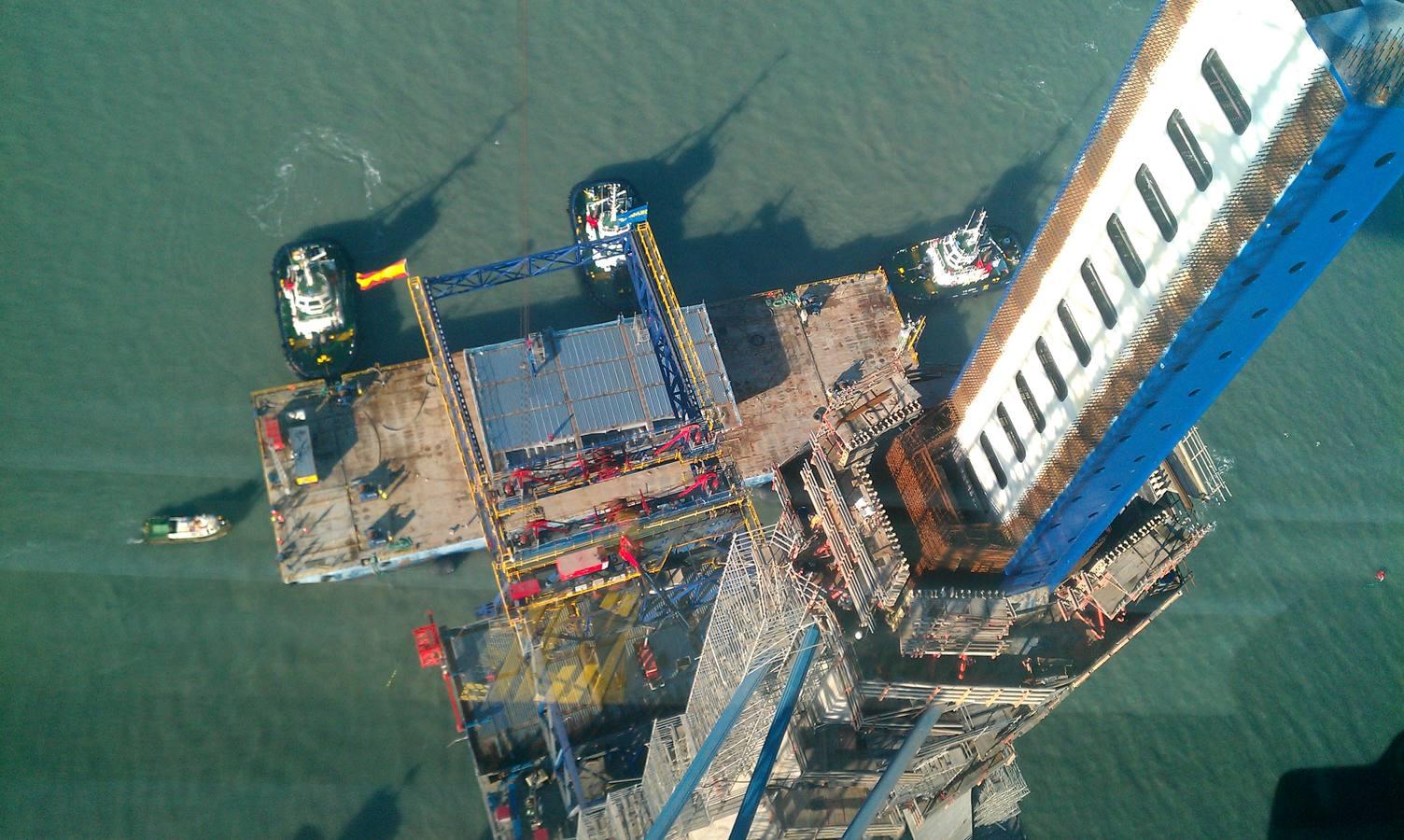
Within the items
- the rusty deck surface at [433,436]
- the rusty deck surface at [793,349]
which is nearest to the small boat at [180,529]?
the rusty deck surface at [433,436]

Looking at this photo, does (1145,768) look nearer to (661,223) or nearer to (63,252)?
(661,223)

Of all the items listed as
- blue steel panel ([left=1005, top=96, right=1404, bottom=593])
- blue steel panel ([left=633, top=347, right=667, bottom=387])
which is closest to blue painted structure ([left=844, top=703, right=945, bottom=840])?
blue steel panel ([left=1005, top=96, right=1404, bottom=593])

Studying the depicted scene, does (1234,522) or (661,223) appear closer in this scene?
(1234,522)

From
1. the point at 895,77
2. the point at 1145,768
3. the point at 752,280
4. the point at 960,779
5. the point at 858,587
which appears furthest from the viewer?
the point at 895,77

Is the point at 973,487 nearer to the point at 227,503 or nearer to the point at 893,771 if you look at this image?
the point at 893,771

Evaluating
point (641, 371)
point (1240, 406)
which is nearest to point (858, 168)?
point (641, 371)

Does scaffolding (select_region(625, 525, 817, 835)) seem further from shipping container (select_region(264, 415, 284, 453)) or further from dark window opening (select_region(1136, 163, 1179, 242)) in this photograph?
shipping container (select_region(264, 415, 284, 453))

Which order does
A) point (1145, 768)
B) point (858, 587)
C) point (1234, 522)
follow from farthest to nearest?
point (1234, 522), point (1145, 768), point (858, 587)

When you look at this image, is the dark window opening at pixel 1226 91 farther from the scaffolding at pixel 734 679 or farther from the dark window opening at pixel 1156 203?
the scaffolding at pixel 734 679
